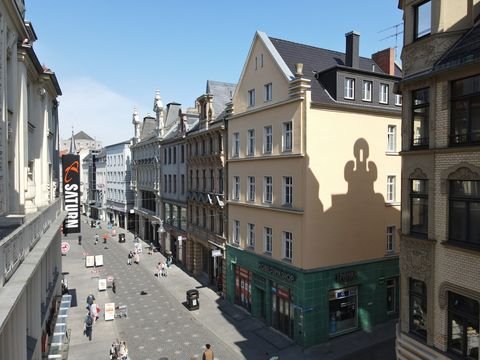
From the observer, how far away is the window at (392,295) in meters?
25.4

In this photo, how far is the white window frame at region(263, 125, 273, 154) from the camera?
2459 cm

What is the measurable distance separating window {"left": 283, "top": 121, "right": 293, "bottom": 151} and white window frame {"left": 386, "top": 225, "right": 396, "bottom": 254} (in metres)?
9.09

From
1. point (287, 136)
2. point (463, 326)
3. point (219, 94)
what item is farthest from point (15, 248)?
point (219, 94)

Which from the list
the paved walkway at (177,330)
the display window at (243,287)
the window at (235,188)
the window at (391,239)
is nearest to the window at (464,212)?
the paved walkway at (177,330)

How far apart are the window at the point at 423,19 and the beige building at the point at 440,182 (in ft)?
0.11

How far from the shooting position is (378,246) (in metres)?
24.5

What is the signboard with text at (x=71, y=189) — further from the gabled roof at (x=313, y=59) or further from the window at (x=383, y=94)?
the window at (x=383, y=94)

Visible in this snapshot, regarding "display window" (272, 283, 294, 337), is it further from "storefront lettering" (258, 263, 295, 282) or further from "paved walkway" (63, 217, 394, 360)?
"storefront lettering" (258, 263, 295, 282)

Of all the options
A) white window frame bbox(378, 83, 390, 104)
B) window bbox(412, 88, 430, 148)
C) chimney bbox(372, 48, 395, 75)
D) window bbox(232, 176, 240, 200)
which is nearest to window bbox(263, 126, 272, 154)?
window bbox(232, 176, 240, 200)

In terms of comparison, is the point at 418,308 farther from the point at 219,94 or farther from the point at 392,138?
the point at 219,94

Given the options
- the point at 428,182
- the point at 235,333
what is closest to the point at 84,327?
the point at 235,333

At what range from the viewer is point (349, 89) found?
76.8 ft

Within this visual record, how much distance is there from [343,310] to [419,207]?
1224 centimetres

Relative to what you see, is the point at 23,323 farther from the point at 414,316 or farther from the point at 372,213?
the point at 372,213
